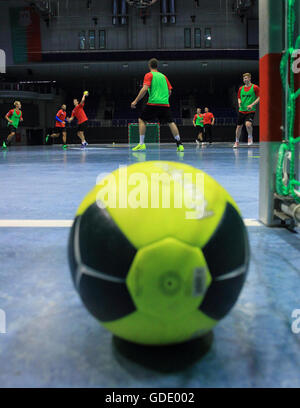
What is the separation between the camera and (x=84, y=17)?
26984mm

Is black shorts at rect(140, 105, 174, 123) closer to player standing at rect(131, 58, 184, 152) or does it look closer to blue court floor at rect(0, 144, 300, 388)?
player standing at rect(131, 58, 184, 152)

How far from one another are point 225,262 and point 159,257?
0.15m

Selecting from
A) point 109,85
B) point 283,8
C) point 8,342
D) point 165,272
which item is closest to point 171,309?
point 165,272

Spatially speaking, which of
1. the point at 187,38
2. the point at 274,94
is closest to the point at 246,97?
the point at 274,94

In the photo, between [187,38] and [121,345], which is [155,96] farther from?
[187,38]

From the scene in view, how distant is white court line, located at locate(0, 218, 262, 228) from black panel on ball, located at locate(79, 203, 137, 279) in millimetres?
1343

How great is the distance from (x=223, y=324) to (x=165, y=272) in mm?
348

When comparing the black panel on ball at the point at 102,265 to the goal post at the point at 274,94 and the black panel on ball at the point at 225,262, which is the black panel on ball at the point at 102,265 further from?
the goal post at the point at 274,94

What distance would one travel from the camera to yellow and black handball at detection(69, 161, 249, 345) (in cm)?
83

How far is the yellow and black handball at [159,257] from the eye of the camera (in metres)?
0.83

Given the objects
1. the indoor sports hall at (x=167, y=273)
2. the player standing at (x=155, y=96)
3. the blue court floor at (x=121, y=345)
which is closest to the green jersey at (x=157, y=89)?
the player standing at (x=155, y=96)

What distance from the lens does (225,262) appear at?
890 millimetres

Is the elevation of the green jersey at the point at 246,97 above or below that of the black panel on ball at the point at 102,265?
above
